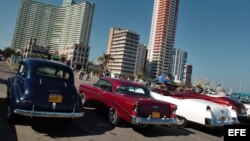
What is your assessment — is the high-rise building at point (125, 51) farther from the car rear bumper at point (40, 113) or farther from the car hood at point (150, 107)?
the car rear bumper at point (40, 113)

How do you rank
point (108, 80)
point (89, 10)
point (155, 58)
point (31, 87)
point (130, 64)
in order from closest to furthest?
point (31, 87), point (108, 80), point (130, 64), point (155, 58), point (89, 10)

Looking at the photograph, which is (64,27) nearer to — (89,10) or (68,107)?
(89,10)

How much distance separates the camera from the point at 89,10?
187 metres

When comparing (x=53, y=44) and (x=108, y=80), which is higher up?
Result: (x=53, y=44)

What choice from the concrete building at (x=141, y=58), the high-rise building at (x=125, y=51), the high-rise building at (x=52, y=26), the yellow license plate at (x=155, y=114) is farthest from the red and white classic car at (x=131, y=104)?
the high-rise building at (x=52, y=26)

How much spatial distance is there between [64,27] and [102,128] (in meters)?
192

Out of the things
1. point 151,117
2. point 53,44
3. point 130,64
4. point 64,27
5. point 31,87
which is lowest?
point 151,117

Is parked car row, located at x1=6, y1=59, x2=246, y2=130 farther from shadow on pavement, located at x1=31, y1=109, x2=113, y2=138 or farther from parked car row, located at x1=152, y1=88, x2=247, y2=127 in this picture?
shadow on pavement, located at x1=31, y1=109, x2=113, y2=138

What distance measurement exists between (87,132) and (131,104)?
1414 mm

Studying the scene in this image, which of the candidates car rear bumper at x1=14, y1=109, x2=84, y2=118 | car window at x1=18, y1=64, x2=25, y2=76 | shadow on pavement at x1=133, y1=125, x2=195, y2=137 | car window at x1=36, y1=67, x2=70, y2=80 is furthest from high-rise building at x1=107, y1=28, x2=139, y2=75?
car rear bumper at x1=14, y1=109, x2=84, y2=118

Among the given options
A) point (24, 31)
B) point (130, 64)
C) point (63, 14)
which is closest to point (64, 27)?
point (63, 14)

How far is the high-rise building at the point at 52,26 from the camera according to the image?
186000 millimetres

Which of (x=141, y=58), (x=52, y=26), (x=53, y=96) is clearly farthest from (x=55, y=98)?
(x=52, y=26)

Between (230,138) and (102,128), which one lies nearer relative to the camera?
(230,138)
